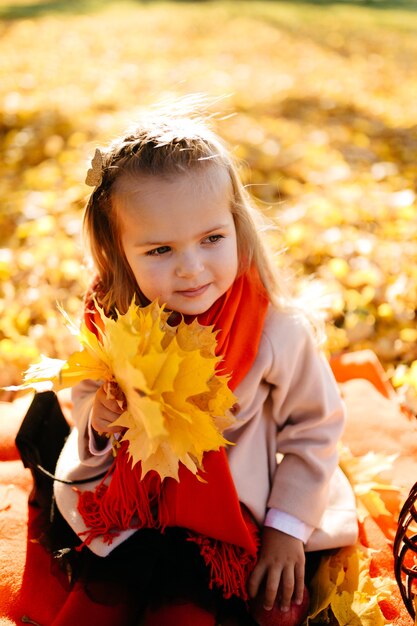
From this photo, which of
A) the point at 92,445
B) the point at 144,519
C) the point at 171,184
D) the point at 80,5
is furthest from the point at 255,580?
the point at 80,5

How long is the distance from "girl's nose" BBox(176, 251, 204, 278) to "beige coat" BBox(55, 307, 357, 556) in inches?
13.2

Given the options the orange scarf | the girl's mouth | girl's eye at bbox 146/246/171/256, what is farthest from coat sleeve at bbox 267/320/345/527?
girl's eye at bbox 146/246/171/256

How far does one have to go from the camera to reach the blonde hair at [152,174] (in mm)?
1416

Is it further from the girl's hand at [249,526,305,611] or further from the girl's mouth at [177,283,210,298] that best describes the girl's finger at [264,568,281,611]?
the girl's mouth at [177,283,210,298]

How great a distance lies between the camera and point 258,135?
167 inches

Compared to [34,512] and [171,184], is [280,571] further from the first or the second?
[171,184]

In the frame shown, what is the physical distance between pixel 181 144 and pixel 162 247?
0.81ft

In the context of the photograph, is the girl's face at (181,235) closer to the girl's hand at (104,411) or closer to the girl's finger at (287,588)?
the girl's hand at (104,411)

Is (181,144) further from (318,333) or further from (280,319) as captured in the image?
(318,333)

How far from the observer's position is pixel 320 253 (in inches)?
118

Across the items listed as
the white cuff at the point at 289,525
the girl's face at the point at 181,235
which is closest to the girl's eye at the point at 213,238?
the girl's face at the point at 181,235

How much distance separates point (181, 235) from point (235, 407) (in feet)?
1.70

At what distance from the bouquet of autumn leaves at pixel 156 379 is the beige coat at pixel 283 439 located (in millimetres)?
394

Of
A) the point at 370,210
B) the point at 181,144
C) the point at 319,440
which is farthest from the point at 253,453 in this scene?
the point at 370,210
